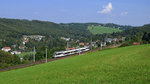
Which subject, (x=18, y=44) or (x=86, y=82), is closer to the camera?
(x=86, y=82)

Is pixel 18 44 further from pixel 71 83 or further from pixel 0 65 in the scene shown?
pixel 71 83

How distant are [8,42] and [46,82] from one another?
85108 millimetres

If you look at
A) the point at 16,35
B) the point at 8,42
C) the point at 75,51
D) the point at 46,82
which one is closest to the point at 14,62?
the point at 75,51

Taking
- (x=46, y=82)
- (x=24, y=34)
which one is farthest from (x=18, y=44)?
(x=46, y=82)

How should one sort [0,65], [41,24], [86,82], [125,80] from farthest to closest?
[41,24]
[0,65]
[86,82]
[125,80]

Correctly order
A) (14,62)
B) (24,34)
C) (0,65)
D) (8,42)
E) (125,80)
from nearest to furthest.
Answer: (125,80) → (0,65) → (14,62) → (8,42) → (24,34)

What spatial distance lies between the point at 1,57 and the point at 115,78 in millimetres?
39333

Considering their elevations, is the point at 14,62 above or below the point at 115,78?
below

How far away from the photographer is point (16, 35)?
112 meters

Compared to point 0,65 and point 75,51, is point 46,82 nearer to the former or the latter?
point 0,65

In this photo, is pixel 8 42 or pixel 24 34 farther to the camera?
pixel 24 34

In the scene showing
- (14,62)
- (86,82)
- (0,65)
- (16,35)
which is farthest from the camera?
(16,35)

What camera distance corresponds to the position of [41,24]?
193 meters

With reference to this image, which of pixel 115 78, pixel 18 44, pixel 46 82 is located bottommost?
pixel 18 44
